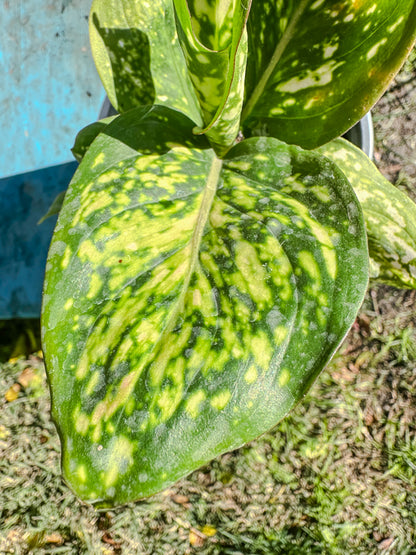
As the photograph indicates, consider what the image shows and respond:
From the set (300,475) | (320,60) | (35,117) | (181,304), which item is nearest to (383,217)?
(320,60)

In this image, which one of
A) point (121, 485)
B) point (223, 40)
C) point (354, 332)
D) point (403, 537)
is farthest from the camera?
point (354, 332)

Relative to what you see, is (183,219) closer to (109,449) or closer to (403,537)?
(109,449)

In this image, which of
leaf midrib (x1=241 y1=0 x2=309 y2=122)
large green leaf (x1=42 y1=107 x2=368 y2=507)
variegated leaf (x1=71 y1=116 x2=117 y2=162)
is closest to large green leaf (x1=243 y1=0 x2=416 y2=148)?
leaf midrib (x1=241 y1=0 x2=309 y2=122)

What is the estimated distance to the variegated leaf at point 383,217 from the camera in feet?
2.97

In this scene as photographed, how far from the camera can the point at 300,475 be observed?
1346 mm

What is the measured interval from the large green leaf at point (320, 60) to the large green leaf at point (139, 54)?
0.13 m

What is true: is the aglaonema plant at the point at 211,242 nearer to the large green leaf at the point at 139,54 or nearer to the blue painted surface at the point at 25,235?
the large green leaf at the point at 139,54

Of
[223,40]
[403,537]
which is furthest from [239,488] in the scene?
[223,40]

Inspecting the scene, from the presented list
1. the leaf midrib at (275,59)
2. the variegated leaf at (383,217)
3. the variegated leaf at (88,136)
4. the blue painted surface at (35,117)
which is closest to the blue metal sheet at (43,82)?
the blue painted surface at (35,117)

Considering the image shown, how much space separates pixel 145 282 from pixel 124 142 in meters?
0.22

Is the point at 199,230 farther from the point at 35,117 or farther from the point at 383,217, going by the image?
the point at 35,117

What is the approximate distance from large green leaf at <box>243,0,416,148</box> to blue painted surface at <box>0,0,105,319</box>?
0.54 meters

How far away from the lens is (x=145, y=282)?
732mm

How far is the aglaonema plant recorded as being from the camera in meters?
0.65
